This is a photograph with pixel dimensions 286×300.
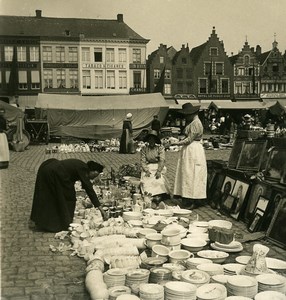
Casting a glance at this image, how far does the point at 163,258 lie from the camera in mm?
5219

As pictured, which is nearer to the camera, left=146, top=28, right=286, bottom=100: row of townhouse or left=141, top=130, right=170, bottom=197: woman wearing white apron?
left=141, top=130, right=170, bottom=197: woman wearing white apron

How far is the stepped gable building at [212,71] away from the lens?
52.5 meters

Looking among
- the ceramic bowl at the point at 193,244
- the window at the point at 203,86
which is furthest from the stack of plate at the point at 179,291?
the window at the point at 203,86

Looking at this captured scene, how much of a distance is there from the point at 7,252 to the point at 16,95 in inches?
1699

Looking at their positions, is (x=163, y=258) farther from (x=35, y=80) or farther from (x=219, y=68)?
(x=219, y=68)

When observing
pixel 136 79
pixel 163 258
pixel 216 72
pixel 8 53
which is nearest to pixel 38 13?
pixel 8 53

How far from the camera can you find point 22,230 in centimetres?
695

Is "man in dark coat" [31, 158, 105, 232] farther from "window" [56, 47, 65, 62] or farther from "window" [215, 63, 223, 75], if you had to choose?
"window" [215, 63, 223, 75]

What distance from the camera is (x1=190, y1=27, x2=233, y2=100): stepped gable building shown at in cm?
5253

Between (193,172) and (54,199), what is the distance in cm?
255

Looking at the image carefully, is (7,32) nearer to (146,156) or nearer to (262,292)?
(146,156)

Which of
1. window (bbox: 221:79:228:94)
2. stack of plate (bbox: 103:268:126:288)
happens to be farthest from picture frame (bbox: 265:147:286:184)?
window (bbox: 221:79:228:94)

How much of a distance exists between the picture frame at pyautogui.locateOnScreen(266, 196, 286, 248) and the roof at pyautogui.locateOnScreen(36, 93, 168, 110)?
22.7 m

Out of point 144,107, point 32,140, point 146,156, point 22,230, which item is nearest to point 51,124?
point 32,140
